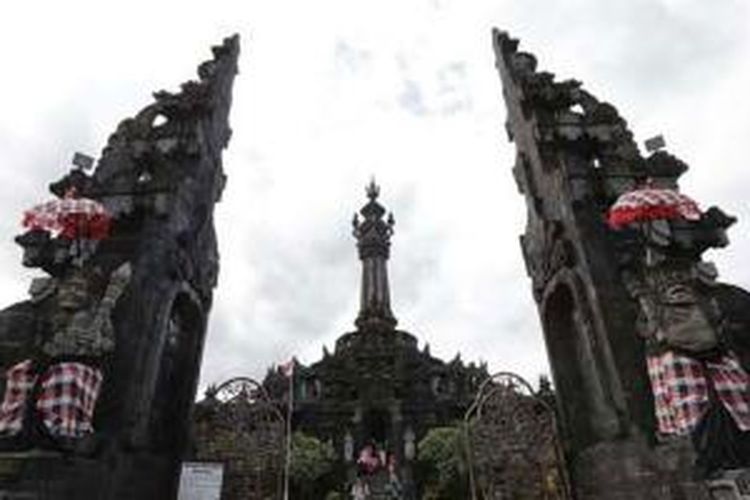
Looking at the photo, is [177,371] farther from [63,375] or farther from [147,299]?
[63,375]

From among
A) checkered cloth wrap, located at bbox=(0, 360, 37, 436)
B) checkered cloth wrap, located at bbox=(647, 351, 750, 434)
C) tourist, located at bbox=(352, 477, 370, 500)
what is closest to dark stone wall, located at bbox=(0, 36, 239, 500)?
checkered cloth wrap, located at bbox=(0, 360, 37, 436)

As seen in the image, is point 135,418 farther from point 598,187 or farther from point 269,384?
point 269,384

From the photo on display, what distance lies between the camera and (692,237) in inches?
518

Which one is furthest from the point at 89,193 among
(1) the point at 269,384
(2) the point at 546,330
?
(1) the point at 269,384

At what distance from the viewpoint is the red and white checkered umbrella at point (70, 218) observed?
40.1ft

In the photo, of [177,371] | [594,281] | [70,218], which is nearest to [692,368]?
[594,281]

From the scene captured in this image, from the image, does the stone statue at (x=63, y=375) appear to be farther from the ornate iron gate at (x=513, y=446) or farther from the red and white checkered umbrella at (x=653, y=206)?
the red and white checkered umbrella at (x=653, y=206)

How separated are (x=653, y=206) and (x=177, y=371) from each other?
11.3 metres

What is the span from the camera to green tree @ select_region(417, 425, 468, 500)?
41.9m

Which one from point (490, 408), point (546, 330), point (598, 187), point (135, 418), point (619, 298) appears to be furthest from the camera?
point (546, 330)

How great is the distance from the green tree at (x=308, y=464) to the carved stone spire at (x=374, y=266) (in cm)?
1688

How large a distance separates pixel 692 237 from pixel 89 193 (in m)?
13.6

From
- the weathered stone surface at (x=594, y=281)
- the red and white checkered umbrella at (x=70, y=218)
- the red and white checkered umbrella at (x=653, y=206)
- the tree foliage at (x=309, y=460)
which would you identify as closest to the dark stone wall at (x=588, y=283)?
the weathered stone surface at (x=594, y=281)

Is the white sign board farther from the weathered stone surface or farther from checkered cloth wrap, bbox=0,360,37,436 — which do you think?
the weathered stone surface
